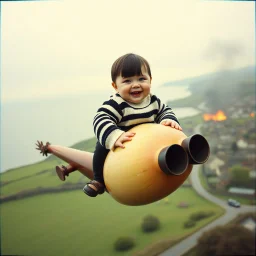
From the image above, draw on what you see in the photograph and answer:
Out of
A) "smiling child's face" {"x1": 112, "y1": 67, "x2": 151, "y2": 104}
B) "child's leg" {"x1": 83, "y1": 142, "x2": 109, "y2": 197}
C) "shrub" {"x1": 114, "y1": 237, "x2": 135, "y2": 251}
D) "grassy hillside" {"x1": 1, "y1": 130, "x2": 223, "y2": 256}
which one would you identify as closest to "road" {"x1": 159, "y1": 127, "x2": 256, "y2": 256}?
"grassy hillside" {"x1": 1, "y1": 130, "x2": 223, "y2": 256}

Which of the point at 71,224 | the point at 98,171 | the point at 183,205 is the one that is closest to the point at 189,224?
the point at 183,205

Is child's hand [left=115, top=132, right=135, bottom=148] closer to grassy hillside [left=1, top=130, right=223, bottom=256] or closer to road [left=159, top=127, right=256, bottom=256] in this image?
grassy hillside [left=1, top=130, right=223, bottom=256]

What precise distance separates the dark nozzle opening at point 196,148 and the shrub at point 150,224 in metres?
2.28

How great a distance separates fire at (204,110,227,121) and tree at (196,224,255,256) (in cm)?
186

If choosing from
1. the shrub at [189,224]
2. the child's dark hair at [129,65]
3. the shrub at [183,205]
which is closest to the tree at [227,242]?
the shrub at [189,224]

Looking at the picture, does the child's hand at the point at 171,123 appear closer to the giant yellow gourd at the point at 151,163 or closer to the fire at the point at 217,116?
the giant yellow gourd at the point at 151,163

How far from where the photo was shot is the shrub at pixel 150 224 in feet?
8.96

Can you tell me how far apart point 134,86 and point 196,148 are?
16 cm

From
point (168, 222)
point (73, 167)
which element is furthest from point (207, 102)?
A: point (73, 167)

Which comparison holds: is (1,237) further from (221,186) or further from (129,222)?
(221,186)

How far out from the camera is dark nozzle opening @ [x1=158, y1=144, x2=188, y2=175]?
0.54 meters

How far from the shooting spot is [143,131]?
0.59m

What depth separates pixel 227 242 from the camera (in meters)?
2.04

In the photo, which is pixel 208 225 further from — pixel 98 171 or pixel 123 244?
pixel 98 171
